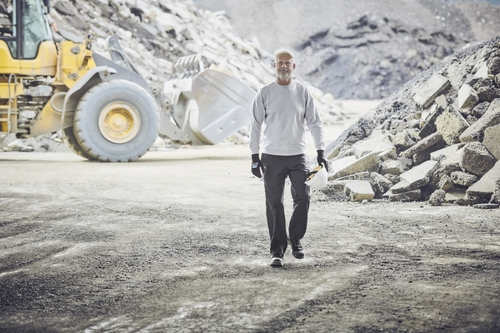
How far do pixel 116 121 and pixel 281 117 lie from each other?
22.6 ft

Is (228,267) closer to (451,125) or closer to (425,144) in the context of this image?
(425,144)

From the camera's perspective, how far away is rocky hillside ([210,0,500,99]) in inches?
1405

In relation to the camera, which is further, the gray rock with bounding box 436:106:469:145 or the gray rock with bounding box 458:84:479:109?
the gray rock with bounding box 458:84:479:109

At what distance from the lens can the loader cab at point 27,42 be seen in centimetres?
1017

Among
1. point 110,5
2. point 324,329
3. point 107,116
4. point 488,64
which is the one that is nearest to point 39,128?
Result: point 107,116

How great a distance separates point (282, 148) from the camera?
417 cm

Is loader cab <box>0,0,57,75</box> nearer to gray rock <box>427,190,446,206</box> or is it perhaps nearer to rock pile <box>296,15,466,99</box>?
gray rock <box>427,190,446,206</box>

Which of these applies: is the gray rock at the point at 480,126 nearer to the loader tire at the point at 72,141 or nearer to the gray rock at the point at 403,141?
the gray rock at the point at 403,141

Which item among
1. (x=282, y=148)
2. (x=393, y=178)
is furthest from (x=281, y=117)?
(x=393, y=178)

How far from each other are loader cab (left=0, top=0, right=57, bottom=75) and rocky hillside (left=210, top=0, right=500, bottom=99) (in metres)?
25.6

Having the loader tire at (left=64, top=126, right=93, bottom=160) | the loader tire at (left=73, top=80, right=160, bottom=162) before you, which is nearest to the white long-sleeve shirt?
the loader tire at (left=73, top=80, right=160, bottom=162)

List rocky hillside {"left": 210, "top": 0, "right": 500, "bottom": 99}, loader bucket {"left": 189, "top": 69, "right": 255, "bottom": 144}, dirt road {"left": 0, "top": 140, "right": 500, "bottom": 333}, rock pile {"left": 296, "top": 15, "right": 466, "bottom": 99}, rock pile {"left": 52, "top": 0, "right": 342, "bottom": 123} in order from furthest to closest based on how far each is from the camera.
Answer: rocky hillside {"left": 210, "top": 0, "right": 500, "bottom": 99}
rock pile {"left": 296, "top": 15, "right": 466, "bottom": 99}
rock pile {"left": 52, "top": 0, "right": 342, "bottom": 123}
loader bucket {"left": 189, "top": 69, "right": 255, "bottom": 144}
dirt road {"left": 0, "top": 140, "right": 500, "bottom": 333}

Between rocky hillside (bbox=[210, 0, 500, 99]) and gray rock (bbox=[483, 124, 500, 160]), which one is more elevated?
rocky hillside (bbox=[210, 0, 500, 99])

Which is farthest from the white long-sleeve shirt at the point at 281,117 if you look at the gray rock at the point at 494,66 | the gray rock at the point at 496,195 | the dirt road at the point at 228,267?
the gray rock at the point at 494,66
